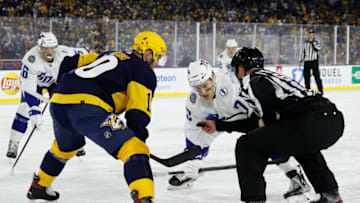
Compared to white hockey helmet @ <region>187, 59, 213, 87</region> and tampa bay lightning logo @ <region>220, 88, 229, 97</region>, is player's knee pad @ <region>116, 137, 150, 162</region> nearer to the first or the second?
white hockey helmet @ <region>187, 59, 213, 87</region>

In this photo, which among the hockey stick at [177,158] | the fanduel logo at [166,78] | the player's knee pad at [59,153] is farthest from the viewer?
the fanduel logo at [166,78]

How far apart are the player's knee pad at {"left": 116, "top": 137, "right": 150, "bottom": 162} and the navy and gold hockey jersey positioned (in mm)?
76

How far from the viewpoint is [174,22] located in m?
11.2

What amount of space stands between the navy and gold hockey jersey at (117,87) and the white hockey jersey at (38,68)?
2200 mm

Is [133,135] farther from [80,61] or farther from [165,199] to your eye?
[165,199]

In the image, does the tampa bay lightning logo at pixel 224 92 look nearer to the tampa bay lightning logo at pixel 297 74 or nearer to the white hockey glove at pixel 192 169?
the white hockey glove at pixel 192 169

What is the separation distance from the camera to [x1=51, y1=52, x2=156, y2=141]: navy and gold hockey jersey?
2367 millimetres

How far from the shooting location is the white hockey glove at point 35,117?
4.20 meters

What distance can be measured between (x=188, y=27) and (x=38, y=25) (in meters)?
3.22

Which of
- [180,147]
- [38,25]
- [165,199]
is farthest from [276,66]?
[165,199]

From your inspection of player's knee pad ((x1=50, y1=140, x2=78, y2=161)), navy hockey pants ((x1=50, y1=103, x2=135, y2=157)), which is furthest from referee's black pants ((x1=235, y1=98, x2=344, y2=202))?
player's knee pad ((x1=50, y1=140, x2=78, y2=161))

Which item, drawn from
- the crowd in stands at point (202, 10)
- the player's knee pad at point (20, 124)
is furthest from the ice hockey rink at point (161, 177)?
the crowd in stands at point (202, 10)

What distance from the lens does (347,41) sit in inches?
509

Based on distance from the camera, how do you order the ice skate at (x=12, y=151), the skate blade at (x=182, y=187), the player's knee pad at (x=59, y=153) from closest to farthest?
1. the player's knee pad at (x=59, y=153)
2. the skate blade at (x=182, y=187)
3. the ice skate at (x=12, y=151)
